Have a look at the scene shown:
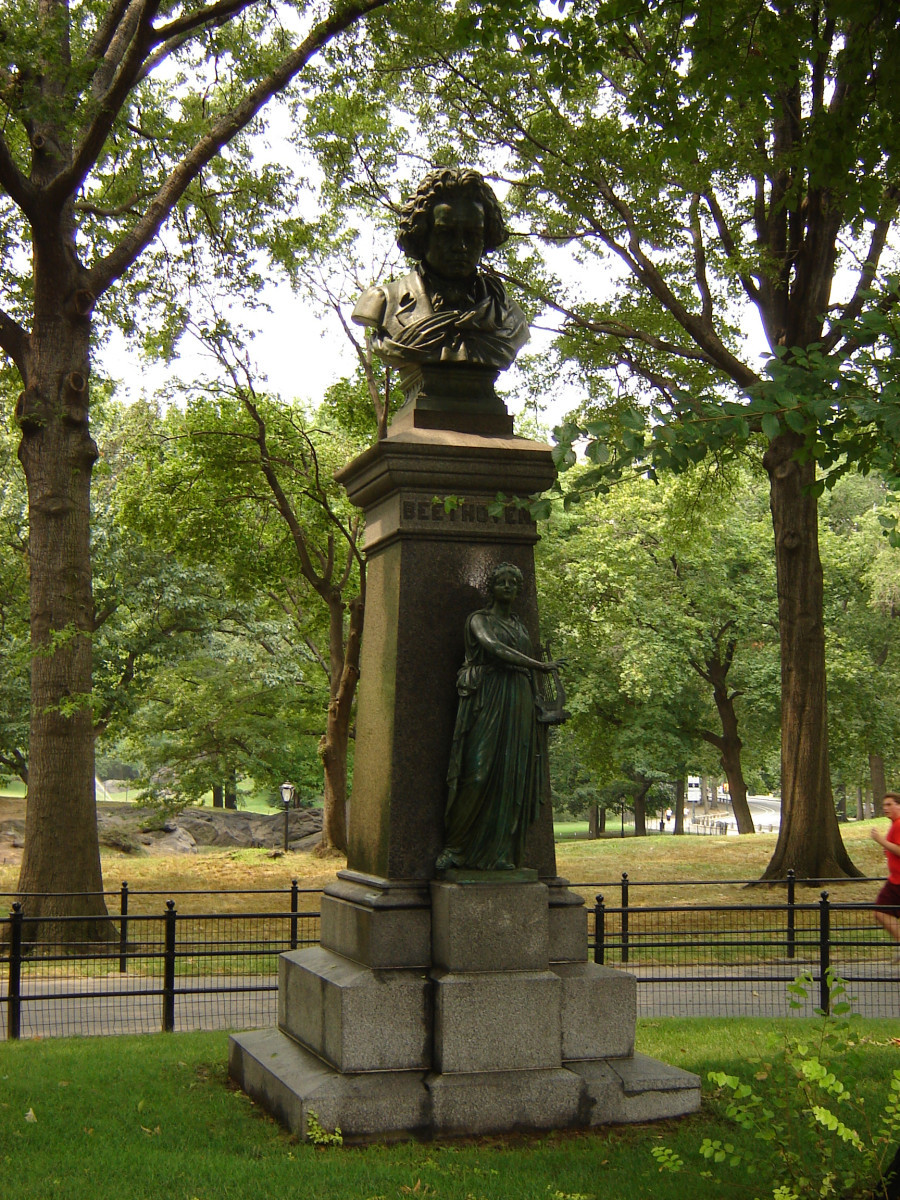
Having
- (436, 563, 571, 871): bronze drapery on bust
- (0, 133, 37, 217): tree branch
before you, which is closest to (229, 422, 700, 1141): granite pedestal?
(436, 563, 571, 871): bronze drapery on bust

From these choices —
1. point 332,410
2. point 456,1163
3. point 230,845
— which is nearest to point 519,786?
point 456,1163

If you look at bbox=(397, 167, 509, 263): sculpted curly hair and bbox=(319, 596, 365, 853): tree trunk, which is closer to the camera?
bbox=(397, 167, 509, 263): sculpted curly hair

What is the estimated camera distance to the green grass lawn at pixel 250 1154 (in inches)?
212

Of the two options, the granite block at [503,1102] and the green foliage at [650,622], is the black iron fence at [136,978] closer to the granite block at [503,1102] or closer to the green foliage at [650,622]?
the granite block at [503,1102]

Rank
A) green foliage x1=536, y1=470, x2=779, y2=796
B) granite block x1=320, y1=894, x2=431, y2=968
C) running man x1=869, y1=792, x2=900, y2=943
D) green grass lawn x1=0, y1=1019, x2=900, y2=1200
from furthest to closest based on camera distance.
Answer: green foliage x1=536, y1=470, x2=779, y2=796, running man x1=869, y1=792, x2=900, y2=943, granite block x1=320, y1=894, x2=431, y2=968, green grass lawn x1=0, y1=1019, x2=900, y2=1200

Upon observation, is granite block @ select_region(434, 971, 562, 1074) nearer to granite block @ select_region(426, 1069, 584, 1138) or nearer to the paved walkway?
granite block @ select_region(426, 1069, 584, 1138)

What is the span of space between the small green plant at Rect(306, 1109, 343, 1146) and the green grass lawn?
0.24 feet

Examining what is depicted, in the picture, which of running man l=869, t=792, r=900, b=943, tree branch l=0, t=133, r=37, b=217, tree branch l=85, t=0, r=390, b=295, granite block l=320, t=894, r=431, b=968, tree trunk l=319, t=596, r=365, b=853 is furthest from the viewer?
tree trunk l=319, t=596, r=365, b=853

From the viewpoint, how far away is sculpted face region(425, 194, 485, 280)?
7707mm

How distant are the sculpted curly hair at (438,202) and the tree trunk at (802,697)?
12713 mm

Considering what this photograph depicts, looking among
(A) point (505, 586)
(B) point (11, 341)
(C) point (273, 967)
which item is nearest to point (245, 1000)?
(C) point (273, 967)

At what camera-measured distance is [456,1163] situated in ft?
18.8

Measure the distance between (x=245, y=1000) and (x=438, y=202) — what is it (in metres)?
8.15

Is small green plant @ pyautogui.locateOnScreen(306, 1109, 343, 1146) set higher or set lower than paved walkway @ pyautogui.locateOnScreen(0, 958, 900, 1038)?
higher
